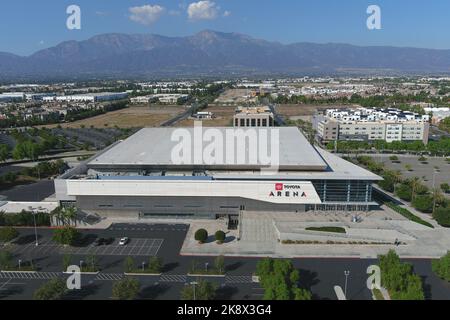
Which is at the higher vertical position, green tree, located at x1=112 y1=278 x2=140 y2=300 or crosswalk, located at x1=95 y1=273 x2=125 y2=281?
green tree, located at x1=112 y1=278 x2=140 y2=300

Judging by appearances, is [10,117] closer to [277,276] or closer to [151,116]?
[151,116]

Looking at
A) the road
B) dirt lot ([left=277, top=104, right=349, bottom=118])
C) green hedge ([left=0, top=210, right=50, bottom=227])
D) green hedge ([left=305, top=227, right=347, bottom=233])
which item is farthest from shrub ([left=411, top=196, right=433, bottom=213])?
dirt lot ([left=277, top=104, right=349, bottom=118])

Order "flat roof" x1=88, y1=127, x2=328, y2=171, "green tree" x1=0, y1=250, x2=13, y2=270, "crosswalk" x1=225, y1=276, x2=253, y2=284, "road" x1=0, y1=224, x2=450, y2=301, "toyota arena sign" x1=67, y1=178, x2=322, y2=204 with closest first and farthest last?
"road" x1=0, y1=224, x2=450, y2=301, "crosswalk" x1=225, y1=276, x2=253, y2=284, "green tree" x1=0, y1=250, x2=13, y2=270, "toyota arena sign" x1=67, y1=178, x2=322, y2=204, "flat roof" x1=88, y1=127, x2=328, y2=171

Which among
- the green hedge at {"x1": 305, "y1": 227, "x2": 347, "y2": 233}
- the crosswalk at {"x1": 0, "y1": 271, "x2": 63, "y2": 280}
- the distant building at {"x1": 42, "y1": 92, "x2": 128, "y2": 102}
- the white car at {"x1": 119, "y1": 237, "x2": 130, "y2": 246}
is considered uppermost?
the distant building at {"x1": 42, "y1": 92, "x2": 128, "y2": 102}

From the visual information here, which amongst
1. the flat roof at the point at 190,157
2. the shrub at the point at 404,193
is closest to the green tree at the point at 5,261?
the flat roof at the point at 190,157

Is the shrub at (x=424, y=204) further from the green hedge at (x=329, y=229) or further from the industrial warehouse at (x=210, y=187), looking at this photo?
the green hedge at (x=329, y=229)

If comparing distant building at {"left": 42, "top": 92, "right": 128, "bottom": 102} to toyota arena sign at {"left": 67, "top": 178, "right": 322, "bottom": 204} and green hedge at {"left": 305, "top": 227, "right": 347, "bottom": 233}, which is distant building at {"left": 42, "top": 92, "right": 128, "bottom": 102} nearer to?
toyota arena sign at {"left": 67, "top": 178, "right": 322, "bottom": 204}

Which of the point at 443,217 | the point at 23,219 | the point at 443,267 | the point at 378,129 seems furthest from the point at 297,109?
the point at 443,267

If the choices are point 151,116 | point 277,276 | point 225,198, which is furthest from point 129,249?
point 151,116
